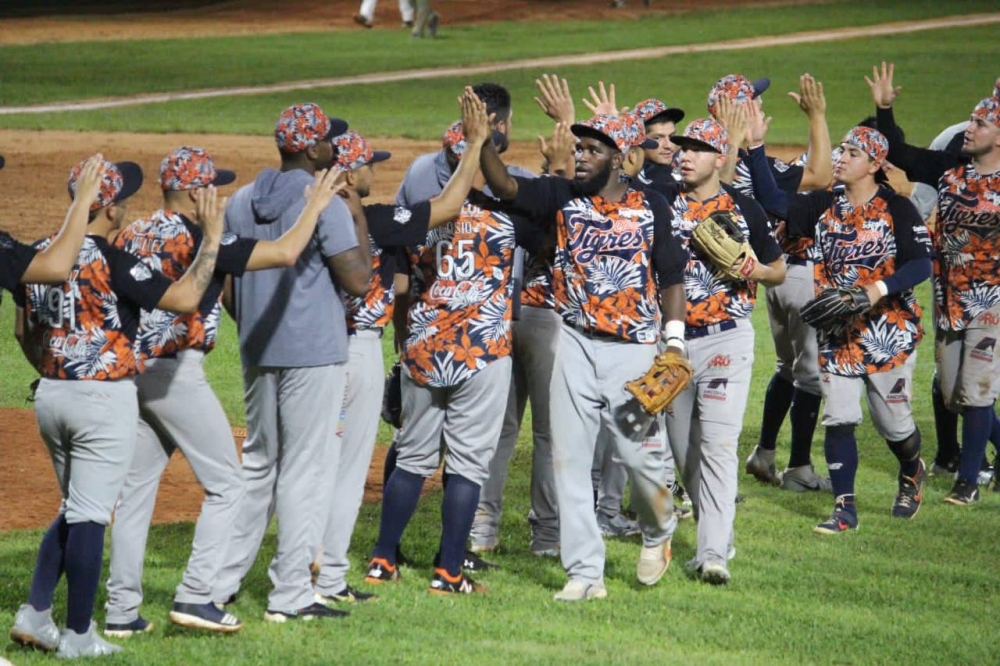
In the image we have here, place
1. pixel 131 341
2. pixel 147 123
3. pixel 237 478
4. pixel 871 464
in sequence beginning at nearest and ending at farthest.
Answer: pixel 131 341
pixel 237 478
pixel 871 464
pixel 147 123

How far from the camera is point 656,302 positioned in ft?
22.4

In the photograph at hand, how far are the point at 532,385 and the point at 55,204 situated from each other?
12563 mm

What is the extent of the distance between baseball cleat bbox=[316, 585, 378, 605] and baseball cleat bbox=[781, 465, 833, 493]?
3.29m

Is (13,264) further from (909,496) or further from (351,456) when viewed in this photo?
(909,496)

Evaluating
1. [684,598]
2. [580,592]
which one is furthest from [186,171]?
[684,598]

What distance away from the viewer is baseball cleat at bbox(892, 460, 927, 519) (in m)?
8.48

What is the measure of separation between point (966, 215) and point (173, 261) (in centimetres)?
460

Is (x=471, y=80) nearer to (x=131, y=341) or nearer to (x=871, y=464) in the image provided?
(x=871, y=464)

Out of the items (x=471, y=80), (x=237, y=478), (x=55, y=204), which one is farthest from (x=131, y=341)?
(x=471, y=80)

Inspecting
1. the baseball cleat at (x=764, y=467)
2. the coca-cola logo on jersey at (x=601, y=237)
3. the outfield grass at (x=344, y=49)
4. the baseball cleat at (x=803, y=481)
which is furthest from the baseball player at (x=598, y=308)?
the outfield grass at (x=344, y=49)

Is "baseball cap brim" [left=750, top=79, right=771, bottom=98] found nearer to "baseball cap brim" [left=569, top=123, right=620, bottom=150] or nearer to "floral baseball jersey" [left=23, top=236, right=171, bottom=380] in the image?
"baseball cap brim" [left=569, top=123, right=620, bottom=150]

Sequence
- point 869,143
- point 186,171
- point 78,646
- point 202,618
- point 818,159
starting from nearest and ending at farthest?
point 78,646 → point 186,171 → point 202,618 → point 869,143 → point 818,159

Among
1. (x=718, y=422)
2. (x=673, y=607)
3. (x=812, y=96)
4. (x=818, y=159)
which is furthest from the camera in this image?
(x=818, y=159)

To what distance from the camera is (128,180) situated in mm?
5926
